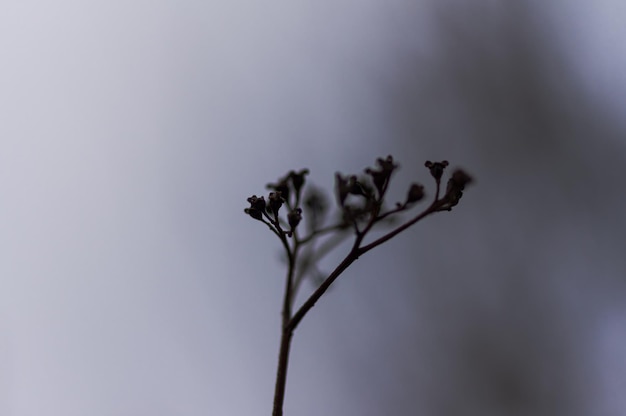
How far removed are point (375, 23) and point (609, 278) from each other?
79 cm

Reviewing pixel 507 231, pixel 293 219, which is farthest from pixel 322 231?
pixel 507 231

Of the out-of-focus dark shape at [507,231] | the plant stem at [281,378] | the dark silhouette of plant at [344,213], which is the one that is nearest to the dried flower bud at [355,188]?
the dark silhouette of plant at [344,213]

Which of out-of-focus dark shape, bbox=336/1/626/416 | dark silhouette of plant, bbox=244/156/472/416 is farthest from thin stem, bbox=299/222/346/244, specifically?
out-of-focus dark shape, bbox=336/1/626/416

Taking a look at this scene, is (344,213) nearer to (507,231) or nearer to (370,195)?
(370,195)

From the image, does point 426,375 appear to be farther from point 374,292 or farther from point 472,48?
point 472,48

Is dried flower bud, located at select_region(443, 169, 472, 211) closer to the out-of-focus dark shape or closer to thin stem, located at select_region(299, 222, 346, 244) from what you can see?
thin stem, located at select_region(299, 222, 346, 244)

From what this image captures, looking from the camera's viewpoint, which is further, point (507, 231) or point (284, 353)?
point (507, 231)

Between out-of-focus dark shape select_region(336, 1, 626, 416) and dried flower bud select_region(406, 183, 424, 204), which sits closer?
dried flower bud select_region(406, 183, 424, 204)

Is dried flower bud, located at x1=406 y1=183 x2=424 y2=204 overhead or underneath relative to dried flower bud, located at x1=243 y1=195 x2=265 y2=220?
underneath

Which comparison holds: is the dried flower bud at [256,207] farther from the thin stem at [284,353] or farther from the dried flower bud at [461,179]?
the dried flower bud at [461,179]

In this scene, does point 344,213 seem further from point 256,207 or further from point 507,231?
point 507,231

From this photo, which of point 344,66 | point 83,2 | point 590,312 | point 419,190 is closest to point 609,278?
point 590,312

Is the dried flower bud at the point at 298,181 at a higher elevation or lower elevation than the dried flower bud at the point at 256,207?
higher

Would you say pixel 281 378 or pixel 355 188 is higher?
pixel 355 188
